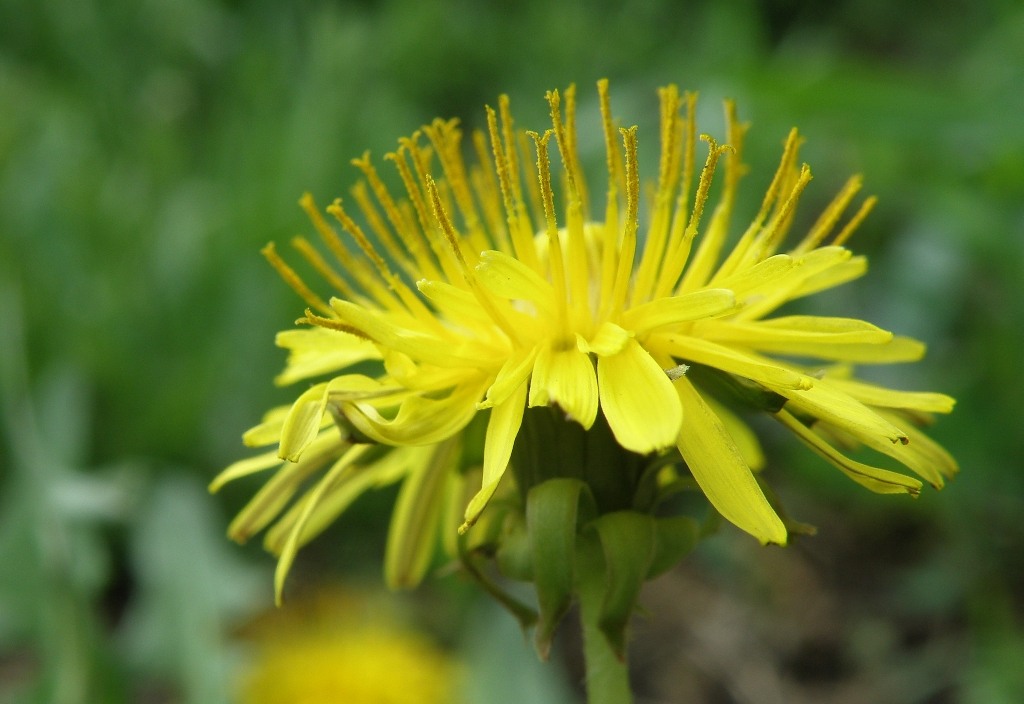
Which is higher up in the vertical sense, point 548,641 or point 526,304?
point 526,304

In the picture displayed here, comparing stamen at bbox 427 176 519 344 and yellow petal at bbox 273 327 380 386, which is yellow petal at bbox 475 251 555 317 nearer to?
stamen at bbox 427 176 519 344

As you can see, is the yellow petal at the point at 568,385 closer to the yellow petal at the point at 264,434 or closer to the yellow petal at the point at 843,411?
the yellow petal at the point at 843,411

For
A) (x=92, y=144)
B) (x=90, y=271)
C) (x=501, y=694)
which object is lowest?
(x=501, y=694)

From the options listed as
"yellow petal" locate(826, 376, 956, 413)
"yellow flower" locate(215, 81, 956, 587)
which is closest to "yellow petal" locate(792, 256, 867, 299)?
"yellow flower" locate(215, 81, 956, 587)

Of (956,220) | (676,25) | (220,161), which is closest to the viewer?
(956,220)

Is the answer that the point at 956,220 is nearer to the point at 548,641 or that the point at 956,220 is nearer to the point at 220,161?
the point at 548,641

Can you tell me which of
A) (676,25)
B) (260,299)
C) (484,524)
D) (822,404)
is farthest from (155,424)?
(676,25)
